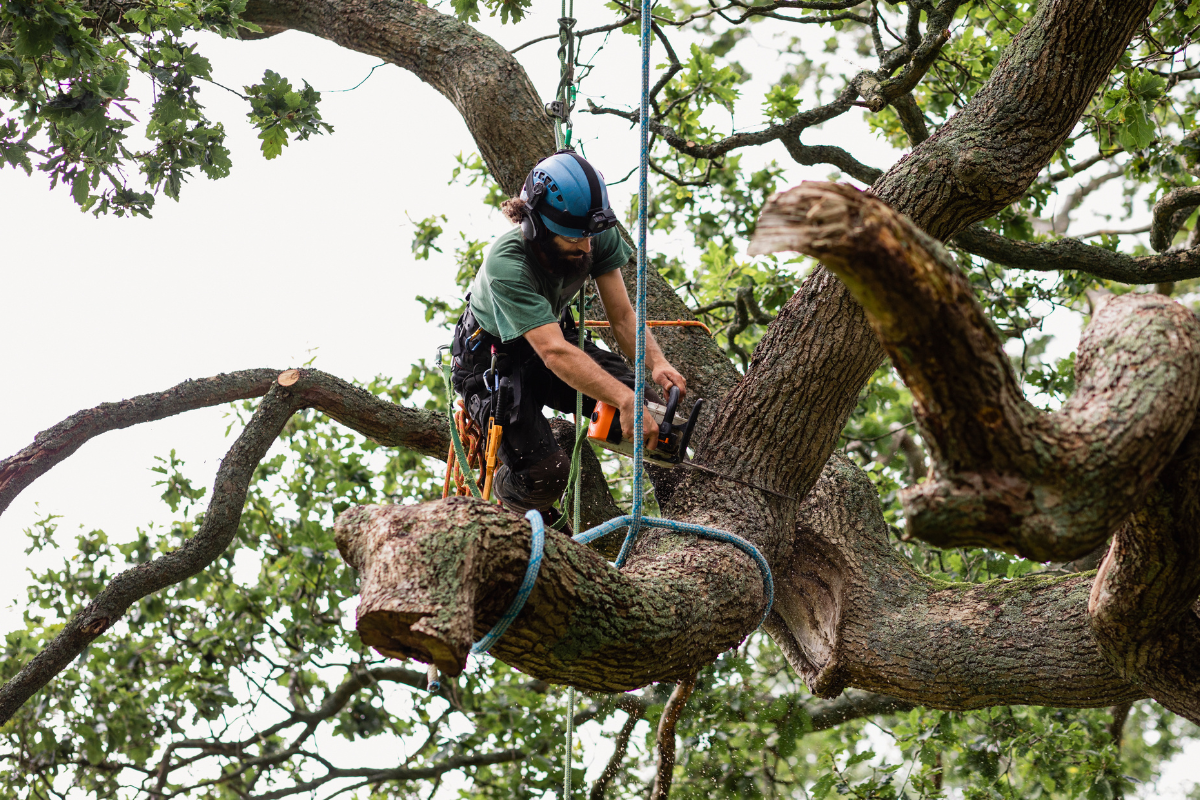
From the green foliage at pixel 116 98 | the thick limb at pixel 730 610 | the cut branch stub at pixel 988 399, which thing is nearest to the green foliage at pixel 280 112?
the green foliage at pixel 116 98

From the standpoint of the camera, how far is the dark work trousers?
367cm

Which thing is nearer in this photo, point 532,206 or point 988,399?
point 988,399

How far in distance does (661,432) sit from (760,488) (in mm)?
392

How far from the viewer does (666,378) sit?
12.0 feet

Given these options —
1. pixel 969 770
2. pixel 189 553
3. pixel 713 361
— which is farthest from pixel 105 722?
pixel 969 770

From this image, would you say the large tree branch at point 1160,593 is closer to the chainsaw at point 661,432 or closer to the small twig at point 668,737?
the chainsaw at point 661,432

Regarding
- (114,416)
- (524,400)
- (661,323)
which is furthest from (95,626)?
(661,323)

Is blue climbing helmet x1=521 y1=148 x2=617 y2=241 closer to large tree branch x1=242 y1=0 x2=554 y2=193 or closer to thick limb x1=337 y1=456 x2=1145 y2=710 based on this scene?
large tree branch x1=242 y1=0 x2=554 y2=193

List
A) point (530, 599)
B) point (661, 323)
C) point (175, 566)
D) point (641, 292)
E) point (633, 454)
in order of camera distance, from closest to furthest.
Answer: point (530, 599)
point (641, 292)
point (633, 454)
point (175, 566)
point (661, 323)

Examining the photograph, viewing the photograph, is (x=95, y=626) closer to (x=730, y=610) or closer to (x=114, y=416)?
(x=114, y=416)

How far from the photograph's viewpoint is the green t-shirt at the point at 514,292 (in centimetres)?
335

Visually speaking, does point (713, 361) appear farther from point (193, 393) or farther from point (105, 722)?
point (105, 722)

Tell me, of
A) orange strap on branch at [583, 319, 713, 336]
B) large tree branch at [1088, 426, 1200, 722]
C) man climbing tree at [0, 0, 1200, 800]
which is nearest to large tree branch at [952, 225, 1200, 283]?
man climbing tree at [0, 0, 1200, 800]

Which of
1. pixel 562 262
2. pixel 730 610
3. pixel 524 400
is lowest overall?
pixel 730 610
